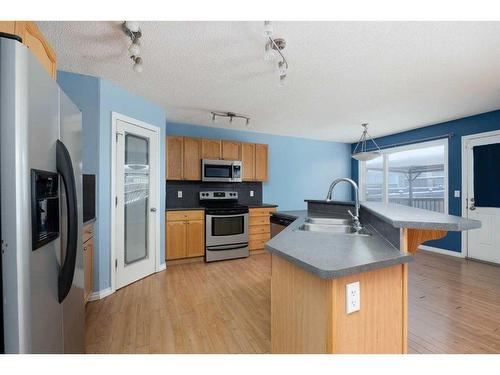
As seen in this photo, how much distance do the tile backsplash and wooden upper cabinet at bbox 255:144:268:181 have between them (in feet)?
1.03

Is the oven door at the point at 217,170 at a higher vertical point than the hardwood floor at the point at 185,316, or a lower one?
higher

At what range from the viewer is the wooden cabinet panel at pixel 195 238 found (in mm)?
3774

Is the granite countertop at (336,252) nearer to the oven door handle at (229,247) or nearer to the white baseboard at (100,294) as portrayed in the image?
the white baseboard at (100,294)

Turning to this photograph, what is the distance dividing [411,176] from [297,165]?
2352 millimetres

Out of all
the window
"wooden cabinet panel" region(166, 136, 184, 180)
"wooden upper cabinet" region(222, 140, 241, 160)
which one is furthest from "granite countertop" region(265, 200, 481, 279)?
the window

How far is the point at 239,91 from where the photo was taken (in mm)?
2934

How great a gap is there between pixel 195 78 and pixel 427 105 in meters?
3.26

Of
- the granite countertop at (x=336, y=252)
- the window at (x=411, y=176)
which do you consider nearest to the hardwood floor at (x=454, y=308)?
the granite countertop at (x=336, y=252)

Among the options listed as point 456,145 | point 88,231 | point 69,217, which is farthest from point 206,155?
point 456,145

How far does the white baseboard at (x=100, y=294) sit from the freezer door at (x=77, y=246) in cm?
132

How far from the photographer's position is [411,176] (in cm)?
488

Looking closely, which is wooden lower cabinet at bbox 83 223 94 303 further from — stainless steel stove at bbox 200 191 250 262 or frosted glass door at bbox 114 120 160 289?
stainless steel stove at bbox 200 191 250 262
